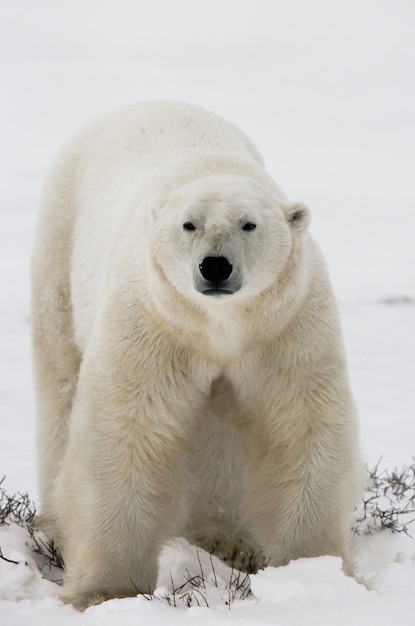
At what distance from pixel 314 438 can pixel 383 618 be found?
3.70 ft

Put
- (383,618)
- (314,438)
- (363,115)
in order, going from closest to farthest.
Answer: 1. (383,618)
2. (314,438)
3. (363,115)

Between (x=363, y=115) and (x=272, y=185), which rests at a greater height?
(x=363, y=115)

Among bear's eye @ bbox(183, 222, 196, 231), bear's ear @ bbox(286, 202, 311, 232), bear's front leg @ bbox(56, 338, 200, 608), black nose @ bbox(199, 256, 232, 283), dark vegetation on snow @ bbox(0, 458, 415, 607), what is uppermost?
bear's ear @ bbox(286, 202, 311, 232)

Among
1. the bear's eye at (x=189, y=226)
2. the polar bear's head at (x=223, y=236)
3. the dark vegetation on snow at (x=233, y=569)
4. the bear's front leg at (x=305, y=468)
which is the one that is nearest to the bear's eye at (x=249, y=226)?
the polar bear's head at (x=223, y=236)

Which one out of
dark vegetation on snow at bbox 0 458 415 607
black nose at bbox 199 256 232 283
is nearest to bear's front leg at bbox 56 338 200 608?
dark vegetation on snow at bbox 0 458 415 607

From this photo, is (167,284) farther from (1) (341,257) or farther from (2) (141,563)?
(1) (341,257)

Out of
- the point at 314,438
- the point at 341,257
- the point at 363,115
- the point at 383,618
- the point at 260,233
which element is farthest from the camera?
the point at 363,115

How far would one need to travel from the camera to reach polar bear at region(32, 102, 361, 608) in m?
3.29

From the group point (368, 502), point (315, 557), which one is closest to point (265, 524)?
point (315, 557)

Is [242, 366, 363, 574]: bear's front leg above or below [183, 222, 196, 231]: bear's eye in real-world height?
below

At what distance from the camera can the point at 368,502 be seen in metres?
4.46

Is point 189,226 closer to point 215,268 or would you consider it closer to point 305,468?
point 215,268

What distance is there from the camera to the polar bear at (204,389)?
329cm

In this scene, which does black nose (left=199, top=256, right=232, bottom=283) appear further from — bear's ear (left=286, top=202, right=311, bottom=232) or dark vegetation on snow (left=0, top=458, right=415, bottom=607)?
dark vegetation on snow (left=0, top=458, right=415, bottom=607)
